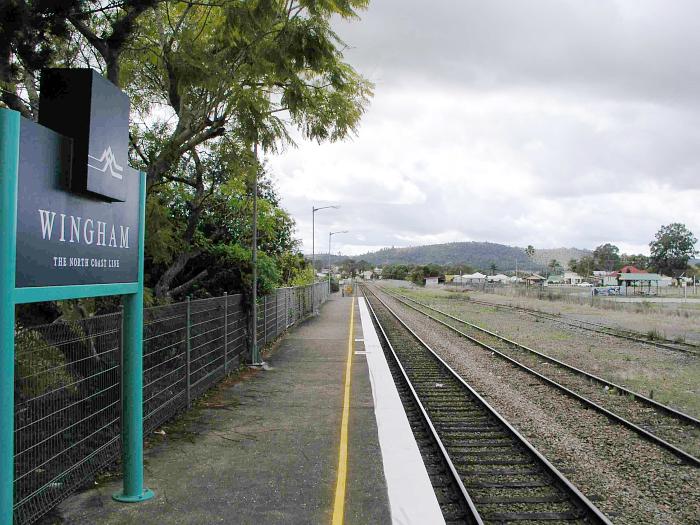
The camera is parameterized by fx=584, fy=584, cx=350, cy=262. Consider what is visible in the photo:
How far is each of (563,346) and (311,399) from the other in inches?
509

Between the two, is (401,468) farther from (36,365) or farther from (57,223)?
(57,223)

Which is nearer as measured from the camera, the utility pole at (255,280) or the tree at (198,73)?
the tree at (198,73)

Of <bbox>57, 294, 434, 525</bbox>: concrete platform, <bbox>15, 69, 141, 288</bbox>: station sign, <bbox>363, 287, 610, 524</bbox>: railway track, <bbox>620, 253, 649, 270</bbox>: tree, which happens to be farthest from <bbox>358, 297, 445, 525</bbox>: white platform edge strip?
<bbox>620, 253, 649, 270</bbox>: tree

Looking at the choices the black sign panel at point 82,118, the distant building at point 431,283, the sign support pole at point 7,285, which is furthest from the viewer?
the distant building at point 431,283

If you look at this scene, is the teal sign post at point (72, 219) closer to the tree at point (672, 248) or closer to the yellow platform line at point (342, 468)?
the yellow platform line at point (342, 468)

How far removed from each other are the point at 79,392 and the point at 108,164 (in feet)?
8.18

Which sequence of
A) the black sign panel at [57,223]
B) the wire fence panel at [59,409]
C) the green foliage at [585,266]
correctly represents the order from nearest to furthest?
the black sign panel at [57,223] → the wire fence panel at [59,409] → the green foliage at [585,266]

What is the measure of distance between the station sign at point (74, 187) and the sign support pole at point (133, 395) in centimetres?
31

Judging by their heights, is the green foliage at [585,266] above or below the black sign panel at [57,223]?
above

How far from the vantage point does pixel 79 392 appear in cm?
582

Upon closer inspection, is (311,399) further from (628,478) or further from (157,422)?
(628,478)

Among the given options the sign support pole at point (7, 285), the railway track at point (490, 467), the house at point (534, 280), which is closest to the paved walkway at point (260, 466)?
the railway track at point (490, 467)

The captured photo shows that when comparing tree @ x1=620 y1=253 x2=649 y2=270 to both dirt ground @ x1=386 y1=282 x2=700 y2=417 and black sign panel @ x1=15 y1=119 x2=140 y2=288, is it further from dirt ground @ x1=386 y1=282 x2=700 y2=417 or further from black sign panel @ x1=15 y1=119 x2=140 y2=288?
black sign panel @ x1=15 y1=119 x2=140 y2=288

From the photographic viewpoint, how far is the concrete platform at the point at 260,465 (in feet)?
17.2
